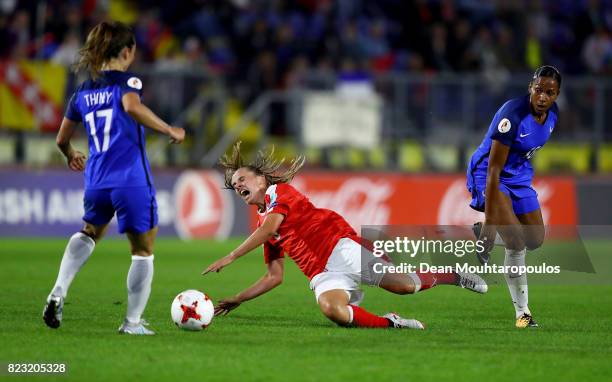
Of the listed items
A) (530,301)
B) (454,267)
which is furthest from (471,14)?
Result: (454,267)

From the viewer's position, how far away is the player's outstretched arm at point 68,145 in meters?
8.47

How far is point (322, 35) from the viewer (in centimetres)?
2302

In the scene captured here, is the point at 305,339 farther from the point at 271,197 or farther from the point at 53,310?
the point at 53,310

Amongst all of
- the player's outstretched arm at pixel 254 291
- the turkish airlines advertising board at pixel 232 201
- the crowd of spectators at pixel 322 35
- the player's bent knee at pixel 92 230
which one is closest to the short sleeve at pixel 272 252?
the player's outstretched arm at pixel 254 291

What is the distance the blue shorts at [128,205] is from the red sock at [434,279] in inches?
98.2

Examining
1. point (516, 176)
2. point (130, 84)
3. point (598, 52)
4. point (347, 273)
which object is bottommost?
point (347, 273)

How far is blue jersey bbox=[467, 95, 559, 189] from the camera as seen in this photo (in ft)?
29.7

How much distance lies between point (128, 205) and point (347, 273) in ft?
6.51

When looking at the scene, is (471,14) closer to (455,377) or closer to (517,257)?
(517,257)

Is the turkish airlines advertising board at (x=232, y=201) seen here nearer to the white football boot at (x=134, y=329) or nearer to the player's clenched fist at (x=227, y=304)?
the player's clenched fist at (x=227, y=304)

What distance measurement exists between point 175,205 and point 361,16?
6716 mm

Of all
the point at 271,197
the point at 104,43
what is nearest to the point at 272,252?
the point at 271,197

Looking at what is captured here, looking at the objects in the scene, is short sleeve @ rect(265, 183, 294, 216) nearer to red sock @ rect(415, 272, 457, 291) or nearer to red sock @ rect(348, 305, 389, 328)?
red sock @ rect(348, 305, 389, 328)

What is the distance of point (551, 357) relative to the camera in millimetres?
7582
